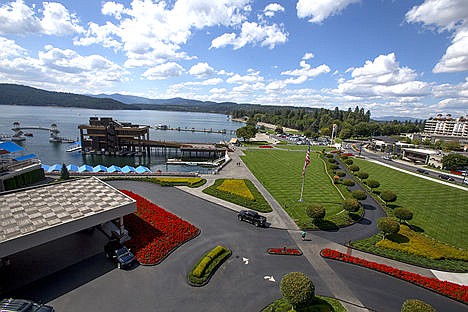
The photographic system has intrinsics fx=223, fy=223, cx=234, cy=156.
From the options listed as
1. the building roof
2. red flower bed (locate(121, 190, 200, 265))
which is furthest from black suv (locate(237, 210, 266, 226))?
the building roof

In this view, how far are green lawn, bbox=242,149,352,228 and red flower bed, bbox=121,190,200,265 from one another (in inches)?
618

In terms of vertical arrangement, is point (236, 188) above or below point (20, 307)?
below

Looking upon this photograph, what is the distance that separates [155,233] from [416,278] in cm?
2656

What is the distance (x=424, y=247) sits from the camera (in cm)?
2609

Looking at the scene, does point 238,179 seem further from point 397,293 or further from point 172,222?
point 397,293

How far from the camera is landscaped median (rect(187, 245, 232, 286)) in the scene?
760 inches

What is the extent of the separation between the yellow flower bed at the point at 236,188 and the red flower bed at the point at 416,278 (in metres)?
17.2

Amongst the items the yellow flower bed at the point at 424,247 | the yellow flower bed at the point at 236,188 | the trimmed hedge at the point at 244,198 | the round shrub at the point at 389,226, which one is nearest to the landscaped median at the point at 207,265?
the trimmed hedge at the point at 244,198

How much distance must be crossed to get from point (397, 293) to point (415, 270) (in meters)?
5.31

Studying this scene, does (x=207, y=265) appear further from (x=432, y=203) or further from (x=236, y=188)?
(x=432, y=203)

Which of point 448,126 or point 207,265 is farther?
point 448,126

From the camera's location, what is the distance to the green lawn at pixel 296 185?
33.8m

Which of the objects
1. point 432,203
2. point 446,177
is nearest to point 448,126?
point 446,177

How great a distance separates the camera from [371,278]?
2083cm
